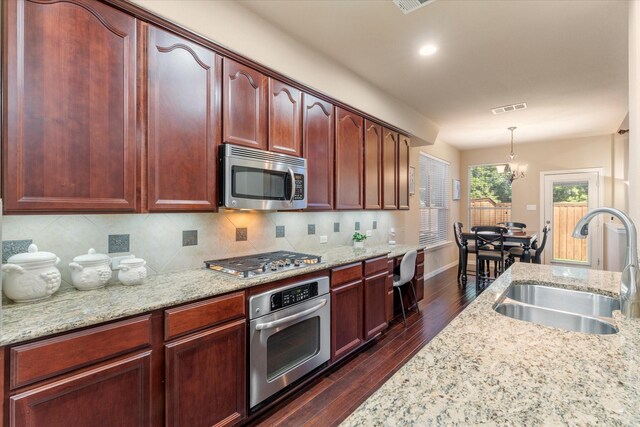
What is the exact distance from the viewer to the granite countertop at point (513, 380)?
2.04ft

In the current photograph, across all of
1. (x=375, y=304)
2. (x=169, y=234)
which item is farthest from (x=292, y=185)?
(x=375, y=304)

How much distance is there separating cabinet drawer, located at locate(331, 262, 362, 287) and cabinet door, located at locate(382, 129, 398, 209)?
132cm

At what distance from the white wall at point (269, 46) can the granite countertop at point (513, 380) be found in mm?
2132

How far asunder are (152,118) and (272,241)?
4.63 ft

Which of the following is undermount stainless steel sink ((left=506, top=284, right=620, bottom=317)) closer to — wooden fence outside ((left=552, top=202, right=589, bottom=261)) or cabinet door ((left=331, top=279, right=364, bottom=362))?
cabinet door ((left=331, top=279, right=364, bottom=362))

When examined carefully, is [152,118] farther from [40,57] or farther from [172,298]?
[172,298]

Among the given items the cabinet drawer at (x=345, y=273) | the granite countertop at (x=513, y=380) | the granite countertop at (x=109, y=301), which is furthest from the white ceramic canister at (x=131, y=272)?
the granite countertop at (x=513, y=380)

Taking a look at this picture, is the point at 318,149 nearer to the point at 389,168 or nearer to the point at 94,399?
the point at 389,168

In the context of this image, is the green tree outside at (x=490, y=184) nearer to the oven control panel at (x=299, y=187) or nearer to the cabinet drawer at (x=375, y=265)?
the cabinet drawer at (x=375, y=265)

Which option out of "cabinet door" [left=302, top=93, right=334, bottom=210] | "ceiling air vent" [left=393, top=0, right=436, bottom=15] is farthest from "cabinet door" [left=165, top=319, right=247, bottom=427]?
"ceiling air vent" [left=393, top=0, right=436, bottom=15]

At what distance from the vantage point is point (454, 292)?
478cm

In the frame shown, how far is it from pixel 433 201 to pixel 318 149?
3965 millimetres

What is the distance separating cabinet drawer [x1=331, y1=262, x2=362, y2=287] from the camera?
2418 mm

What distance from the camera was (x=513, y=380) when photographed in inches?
29.7
